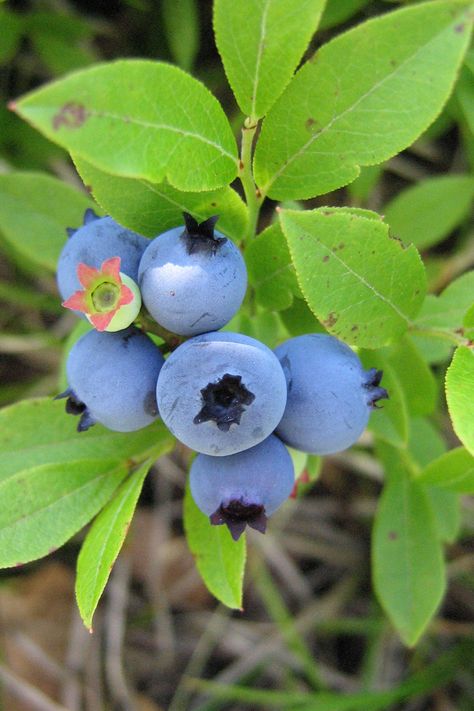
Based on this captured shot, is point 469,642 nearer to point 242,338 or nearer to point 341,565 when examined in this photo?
point 341,565

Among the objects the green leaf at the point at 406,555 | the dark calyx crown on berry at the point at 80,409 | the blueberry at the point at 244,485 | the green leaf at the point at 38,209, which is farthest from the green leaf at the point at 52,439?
the green leaf at the point at 406,555

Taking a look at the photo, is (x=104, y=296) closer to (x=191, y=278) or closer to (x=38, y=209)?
(x=191, y=278)

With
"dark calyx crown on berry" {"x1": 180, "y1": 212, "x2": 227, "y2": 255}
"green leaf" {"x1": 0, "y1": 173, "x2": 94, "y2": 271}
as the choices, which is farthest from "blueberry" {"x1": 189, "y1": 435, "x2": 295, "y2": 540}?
"green leaf" {"x1": 0, "y1": 173, "x2": 94, "y2": 271}

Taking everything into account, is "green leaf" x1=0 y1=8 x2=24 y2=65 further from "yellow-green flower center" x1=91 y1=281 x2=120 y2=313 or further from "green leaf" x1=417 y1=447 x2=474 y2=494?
"green leaf" x1=417 y1=447 x2=474 y2=494

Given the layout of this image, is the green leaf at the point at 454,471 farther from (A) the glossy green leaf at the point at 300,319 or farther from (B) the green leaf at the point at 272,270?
(B) the green leaf at the point at 272,270

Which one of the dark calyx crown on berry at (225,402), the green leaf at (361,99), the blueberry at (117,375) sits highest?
the green leaf at (361,99)

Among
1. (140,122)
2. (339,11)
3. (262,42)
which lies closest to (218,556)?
(140,122)

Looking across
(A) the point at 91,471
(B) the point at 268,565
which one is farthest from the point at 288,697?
(A) the point at 91,471
